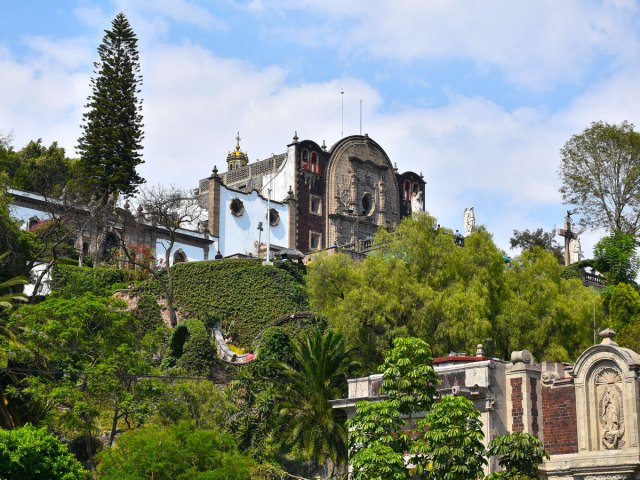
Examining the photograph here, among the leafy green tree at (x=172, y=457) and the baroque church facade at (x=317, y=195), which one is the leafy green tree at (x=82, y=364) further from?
the baroque church facade at (x=317, y=195)

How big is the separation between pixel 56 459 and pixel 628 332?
20879mm

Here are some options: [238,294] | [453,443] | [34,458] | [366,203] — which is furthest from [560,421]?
[366,203]

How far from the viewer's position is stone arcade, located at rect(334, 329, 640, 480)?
29141mm

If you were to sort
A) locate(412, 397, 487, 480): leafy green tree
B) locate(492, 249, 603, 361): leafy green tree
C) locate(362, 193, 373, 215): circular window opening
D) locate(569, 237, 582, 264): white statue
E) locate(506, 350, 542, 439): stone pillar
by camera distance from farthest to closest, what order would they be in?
locate(362, 193, 373, 215): circular window opening
locate(569, 237, 582, 264): white statue
locate(492, 249, 603, 361): leafy green tree
locate(506, 350, 542, 439): stone pillar
locate(412, 397, 487, 480): leafy green tree

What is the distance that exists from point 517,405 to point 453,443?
373cm

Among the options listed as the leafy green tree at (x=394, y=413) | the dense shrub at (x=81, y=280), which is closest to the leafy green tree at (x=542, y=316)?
the leafy green tree at (x=394, y=413)

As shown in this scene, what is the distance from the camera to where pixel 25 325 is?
3984 centimetres

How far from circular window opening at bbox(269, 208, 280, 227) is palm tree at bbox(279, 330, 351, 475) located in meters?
31.1

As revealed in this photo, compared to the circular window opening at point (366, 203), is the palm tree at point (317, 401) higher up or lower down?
lower down

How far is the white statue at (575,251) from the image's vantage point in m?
61.8

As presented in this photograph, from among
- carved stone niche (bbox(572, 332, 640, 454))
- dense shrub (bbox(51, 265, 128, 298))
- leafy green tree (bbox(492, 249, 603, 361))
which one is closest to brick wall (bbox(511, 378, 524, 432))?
carved stone niche (bbox(572, 332, 640, 454))

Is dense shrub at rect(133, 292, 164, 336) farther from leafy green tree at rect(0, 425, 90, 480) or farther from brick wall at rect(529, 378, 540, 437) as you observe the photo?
brick wall at rect(529, 378, 540, 437)

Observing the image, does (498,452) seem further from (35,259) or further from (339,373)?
(35,259)

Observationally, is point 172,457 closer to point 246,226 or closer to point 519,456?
point 519,456
